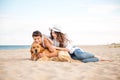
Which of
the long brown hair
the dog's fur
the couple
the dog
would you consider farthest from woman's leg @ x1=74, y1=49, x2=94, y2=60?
the dog

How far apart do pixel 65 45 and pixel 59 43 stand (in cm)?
19

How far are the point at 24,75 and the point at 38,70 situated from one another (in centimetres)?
54

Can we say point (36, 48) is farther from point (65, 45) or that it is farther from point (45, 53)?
point (65, 45)

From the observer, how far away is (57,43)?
723cm

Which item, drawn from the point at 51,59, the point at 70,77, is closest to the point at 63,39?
the point at 51,59

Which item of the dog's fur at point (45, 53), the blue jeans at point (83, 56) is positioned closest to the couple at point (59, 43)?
the blue jeans at point (83, 56)

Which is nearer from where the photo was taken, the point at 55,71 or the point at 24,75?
the point at 24,75

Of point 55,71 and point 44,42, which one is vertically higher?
point 44,42

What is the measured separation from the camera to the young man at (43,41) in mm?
6809

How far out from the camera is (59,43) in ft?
23.6

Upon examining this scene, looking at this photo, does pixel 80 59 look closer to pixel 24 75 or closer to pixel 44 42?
pixel 44 42

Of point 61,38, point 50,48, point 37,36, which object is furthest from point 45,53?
point 61,38

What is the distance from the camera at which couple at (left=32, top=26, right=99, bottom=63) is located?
684 centimetres

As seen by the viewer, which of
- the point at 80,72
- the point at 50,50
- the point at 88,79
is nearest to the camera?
the point at 88,79
